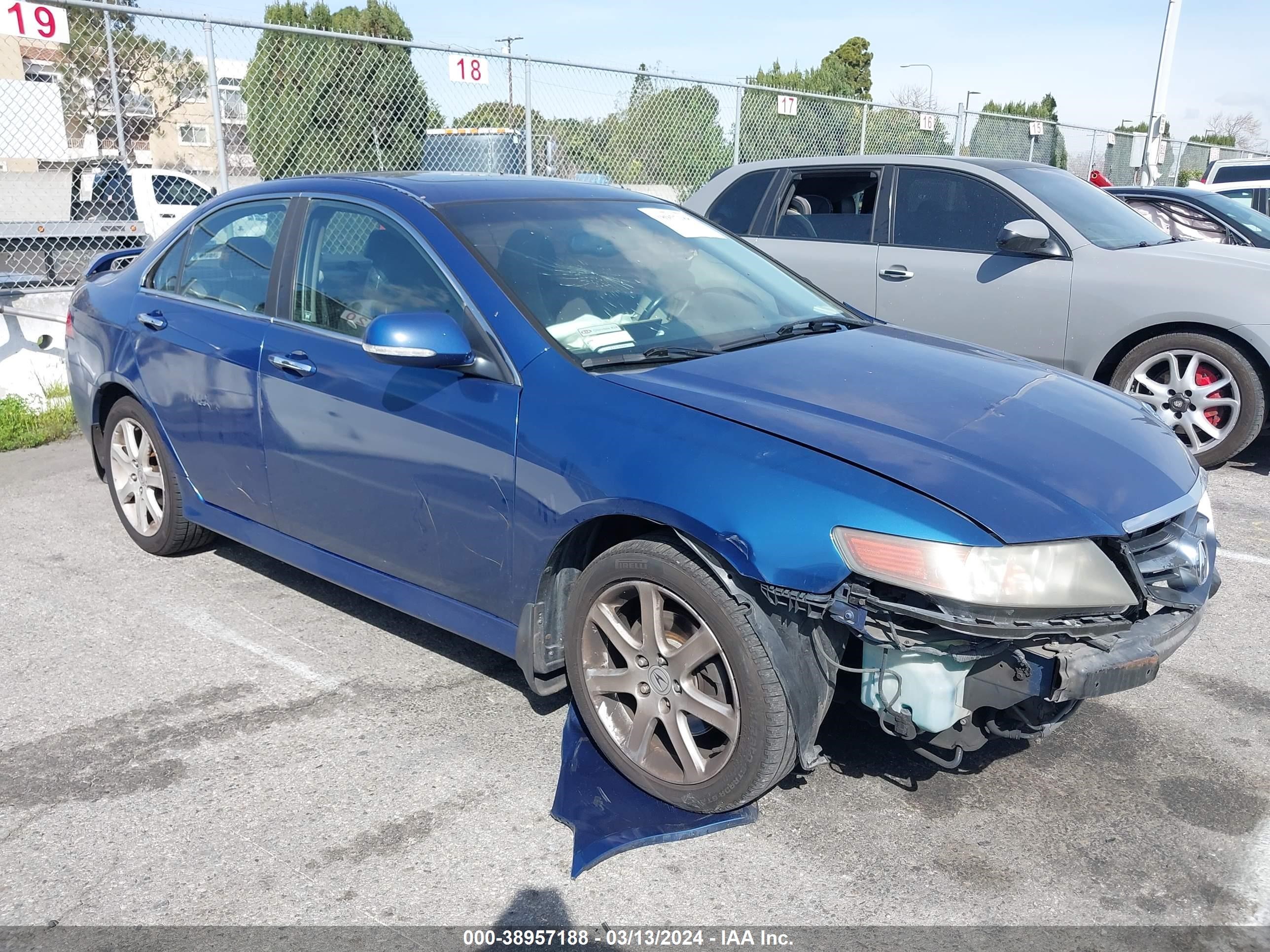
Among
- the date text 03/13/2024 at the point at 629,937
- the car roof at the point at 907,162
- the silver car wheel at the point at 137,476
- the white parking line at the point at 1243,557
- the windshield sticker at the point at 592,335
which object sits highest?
the car roof at the point at 907,162

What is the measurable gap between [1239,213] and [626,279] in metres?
7.69

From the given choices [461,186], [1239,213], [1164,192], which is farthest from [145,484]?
[1239,213]

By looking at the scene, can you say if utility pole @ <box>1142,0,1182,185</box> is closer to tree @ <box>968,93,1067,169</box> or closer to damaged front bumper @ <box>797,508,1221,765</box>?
tree @ <box>968,93,1067,169</box>

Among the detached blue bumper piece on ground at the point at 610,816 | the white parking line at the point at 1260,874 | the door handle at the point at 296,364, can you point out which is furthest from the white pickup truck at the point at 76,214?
the white parking line at the point at 1260,874

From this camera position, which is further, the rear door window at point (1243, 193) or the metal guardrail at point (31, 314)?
the rear door window at point (1243, 193)

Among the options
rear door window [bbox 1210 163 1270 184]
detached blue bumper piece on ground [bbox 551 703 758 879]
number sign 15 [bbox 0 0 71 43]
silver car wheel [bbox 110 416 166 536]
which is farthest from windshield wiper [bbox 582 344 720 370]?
rear door window [bbox 1210 163 1270 184]

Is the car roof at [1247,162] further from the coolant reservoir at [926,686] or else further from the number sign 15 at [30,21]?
the coolant reservoir at [926,686]

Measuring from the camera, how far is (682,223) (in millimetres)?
4449

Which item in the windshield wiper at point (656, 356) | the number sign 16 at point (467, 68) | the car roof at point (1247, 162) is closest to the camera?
the windshield wiper at point (656, 356)

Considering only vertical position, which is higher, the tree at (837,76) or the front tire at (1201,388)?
the tree at (837,76)

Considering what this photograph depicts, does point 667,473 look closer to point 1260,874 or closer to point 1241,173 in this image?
point 1260,874

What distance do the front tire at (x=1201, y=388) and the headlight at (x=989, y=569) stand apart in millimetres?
4103

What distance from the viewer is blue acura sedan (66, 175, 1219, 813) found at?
268 cm

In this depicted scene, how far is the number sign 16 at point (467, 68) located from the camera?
9.55 metres
